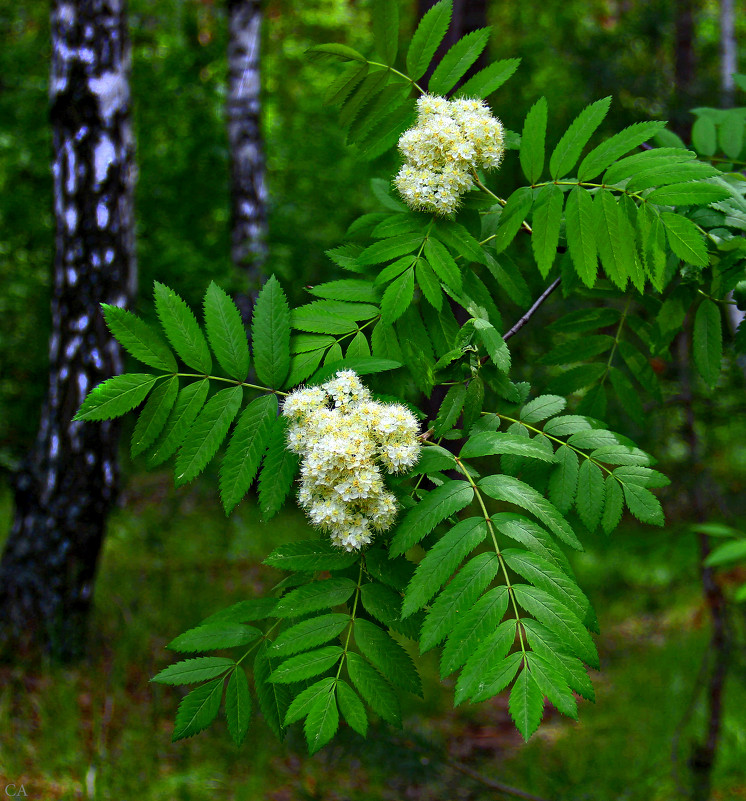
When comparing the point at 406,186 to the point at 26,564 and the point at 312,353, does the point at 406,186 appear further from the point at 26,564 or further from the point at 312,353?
the point at 26,564

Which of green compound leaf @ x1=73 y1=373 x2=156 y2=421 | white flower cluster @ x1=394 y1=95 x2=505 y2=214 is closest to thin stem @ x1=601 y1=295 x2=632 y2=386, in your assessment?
white flower cluster @ x1=394 y1=95 x2=505 y2=214

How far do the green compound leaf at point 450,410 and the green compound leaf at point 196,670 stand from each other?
603 millimetres

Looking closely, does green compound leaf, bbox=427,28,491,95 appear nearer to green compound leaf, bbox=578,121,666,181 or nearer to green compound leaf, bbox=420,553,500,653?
green compound leaf, bbox=578,121,666,181

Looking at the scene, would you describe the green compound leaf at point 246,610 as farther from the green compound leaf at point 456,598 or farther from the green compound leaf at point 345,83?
the green compound leaf at point 345,83

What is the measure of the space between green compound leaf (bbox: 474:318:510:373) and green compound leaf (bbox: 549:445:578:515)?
0.29 m

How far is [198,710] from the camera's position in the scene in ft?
4.25

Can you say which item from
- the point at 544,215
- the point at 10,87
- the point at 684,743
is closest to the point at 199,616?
the point at 684,743

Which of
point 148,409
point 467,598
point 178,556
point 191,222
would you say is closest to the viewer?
point 467,598

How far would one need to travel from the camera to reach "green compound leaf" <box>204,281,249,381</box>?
1.45 m

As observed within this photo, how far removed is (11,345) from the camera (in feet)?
23.7

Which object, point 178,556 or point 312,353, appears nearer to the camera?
point 312,353

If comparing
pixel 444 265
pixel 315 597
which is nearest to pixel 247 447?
pixel 315 597

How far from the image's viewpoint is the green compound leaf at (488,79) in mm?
1535

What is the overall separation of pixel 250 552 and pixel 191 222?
14.1 ft
